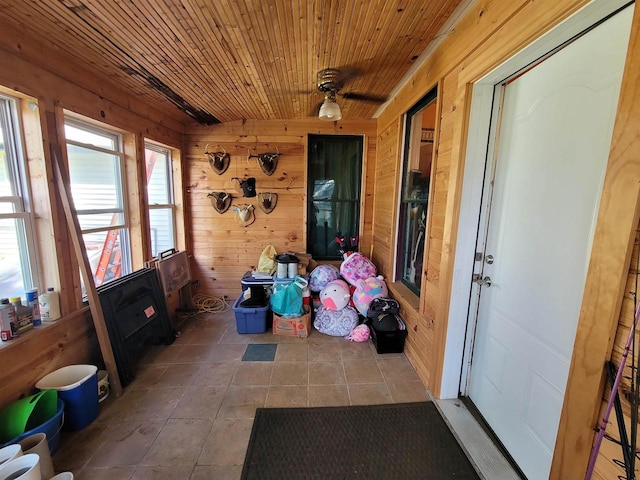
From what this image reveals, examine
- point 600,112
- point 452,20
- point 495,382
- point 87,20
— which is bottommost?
point 495,382

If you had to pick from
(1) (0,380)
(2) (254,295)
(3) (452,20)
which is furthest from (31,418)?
(3) (452,20)

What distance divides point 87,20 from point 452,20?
210cm

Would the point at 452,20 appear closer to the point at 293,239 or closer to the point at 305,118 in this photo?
the point at 305,118

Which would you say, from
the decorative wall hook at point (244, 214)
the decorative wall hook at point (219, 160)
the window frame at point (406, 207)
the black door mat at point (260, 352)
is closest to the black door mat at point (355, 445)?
the black door mat at point (260, 352)

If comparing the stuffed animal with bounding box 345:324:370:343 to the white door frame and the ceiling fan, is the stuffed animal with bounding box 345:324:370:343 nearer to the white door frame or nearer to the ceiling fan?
the white door frame

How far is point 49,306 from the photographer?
1.77 meters

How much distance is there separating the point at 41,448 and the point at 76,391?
1.17 ft

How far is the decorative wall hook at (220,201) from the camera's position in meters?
3.57

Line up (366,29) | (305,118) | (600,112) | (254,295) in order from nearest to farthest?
(600,112), (366,29), (254,295), (305,118)

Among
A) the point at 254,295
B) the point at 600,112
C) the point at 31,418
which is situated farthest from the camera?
the point at 254,295

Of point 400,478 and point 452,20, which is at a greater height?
point 452,20

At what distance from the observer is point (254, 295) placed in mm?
3043

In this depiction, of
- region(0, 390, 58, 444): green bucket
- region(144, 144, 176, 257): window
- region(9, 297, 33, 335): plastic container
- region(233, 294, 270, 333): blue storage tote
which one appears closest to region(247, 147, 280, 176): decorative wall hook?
region(144, 144, 176, 257): window

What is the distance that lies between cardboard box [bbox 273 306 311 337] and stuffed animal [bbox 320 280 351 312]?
0.82ft
